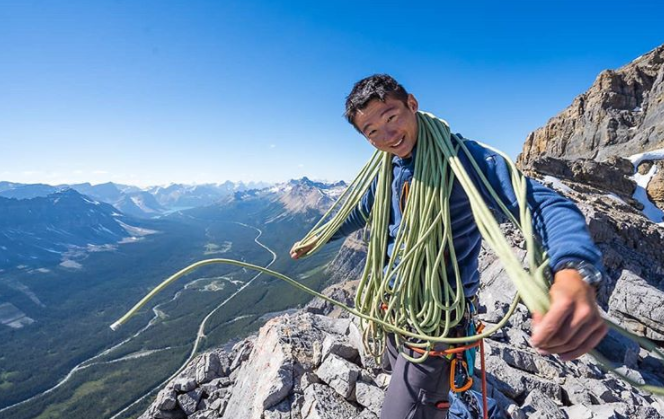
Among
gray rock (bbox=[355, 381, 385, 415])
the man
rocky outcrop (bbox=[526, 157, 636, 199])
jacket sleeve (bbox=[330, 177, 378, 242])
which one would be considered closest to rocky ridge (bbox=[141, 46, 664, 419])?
gray rock (bbox=[355, 381, 385, 415])

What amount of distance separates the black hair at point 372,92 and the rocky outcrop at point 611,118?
1895 inches

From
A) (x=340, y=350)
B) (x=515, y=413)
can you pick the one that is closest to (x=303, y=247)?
(x=340, y=350)

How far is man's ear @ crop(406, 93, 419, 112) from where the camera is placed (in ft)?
8.14

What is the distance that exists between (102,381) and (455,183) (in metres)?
121

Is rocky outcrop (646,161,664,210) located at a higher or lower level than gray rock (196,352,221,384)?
higher

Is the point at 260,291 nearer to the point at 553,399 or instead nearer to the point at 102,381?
the point at 102,381

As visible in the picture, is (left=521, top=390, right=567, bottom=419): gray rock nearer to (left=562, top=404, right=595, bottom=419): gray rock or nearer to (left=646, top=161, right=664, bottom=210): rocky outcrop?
(left=562, top=404, right=595, bottom=419): gray rock

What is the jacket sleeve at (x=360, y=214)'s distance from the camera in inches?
131

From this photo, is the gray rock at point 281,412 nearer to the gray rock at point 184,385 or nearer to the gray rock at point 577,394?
the gray rock at point 184,385

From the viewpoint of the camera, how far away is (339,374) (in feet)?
15.3

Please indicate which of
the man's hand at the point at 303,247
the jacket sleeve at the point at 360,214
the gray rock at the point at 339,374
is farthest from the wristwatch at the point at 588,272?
the gray rock at the point at 339,374

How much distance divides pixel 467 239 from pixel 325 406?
10.8 ft

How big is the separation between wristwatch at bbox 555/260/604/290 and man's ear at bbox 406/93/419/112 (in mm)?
1609

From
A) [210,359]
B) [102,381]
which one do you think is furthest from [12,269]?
[210,359]
